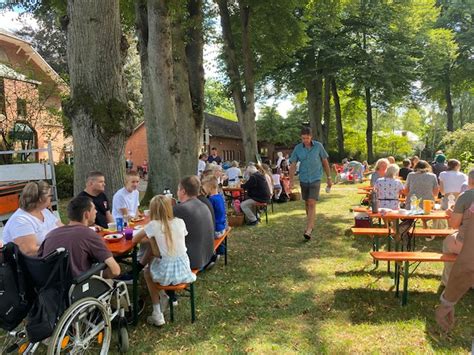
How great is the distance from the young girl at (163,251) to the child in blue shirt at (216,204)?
1946mm

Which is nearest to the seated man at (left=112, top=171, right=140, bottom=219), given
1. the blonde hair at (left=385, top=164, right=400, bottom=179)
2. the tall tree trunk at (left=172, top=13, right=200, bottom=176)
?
the blonde hair at (left=385, top=164, right=400, bottom=179)

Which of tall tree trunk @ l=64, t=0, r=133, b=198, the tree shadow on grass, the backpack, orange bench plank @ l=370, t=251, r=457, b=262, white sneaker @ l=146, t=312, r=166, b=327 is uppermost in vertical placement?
tall tree trunk @ l=64, t=0, r=133, b=198

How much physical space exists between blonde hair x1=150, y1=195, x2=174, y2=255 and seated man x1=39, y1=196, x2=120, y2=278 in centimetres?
70

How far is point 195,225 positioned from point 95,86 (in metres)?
2.54

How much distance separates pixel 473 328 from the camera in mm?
4133

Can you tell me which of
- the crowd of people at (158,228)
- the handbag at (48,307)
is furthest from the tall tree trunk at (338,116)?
the handbag at (48,307)

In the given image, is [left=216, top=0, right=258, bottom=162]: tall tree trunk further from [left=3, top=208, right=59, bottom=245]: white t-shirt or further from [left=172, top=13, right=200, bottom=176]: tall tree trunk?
[left=3, top=208, right=59, bottom=245]: white t-shirt

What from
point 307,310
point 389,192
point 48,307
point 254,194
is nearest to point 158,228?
point 48,307

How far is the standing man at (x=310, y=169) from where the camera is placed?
7.98 m

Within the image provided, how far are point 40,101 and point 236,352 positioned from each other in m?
16.3

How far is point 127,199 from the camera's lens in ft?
20.3

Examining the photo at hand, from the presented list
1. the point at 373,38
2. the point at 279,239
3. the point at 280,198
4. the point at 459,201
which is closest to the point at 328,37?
the point at 373,38

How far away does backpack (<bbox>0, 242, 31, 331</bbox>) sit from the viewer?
301 centimetres

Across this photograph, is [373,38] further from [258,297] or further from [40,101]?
[258,297]
